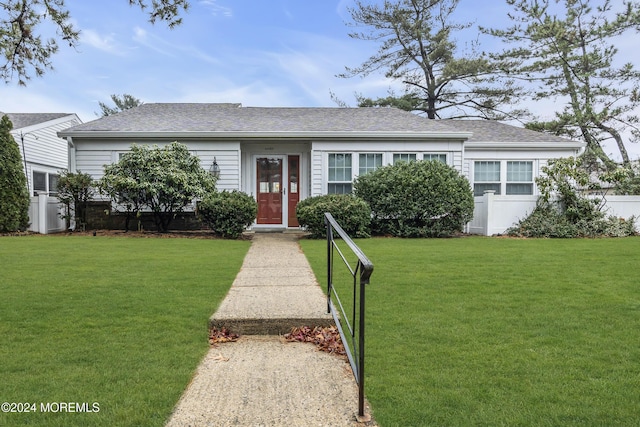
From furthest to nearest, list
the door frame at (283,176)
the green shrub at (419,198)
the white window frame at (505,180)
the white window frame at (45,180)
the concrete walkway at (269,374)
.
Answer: the white window frame at (45,180)
the white window frame at (505,180)
the door frame at (283,176)
the green shrub at (419,198)
the concrete walkway at (269,374)

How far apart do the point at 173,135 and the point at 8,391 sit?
10.9 metres

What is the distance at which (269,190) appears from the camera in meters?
13.4

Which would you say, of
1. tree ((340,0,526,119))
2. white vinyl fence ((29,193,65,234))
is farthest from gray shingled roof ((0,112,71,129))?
tree ((340,0,526,119))

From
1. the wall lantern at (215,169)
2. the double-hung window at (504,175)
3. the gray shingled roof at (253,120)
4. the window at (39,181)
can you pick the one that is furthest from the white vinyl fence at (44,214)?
the double-hung window at (504,175)

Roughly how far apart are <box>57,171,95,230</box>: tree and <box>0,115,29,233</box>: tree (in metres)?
0.98

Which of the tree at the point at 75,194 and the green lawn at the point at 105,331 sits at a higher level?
the tree at the point at 75,194

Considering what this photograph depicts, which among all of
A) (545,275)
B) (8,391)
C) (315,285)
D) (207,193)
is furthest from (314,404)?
(207,193)

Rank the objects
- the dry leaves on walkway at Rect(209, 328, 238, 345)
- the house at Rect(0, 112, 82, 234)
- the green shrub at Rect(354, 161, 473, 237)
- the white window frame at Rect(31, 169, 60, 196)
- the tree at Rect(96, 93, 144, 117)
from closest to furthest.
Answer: the dry leaves on walkway at Rect(209, 328, 238, 345) < the green shrub at Rect(354, 161, 473, 237) < the house at Rect(0, 112, 82, 234) < the white window frame at Rect(31, 169, 60, 196) < the tree at Rect(96, 93, 144, 117)

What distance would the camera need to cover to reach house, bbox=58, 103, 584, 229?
41.4 ft

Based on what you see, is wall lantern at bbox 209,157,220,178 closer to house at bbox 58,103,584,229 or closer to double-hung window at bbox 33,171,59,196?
house at bbox 58,103,584,229

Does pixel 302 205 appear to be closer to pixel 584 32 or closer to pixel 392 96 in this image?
pixel 392 96

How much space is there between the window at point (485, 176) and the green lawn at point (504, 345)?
7656mm

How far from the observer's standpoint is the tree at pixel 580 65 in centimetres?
2038

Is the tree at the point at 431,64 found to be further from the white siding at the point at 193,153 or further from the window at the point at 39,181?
the window at the point at 39,181
